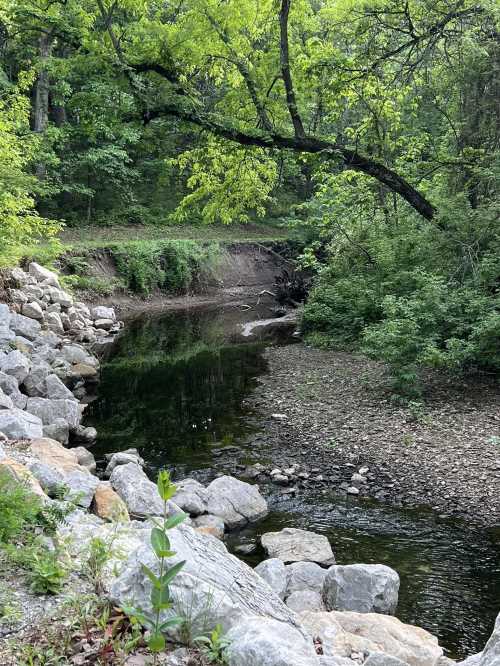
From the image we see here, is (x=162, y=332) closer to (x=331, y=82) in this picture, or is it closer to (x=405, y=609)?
(x=331, y=82)

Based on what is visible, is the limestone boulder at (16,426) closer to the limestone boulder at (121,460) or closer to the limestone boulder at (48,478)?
the limestone boulder at (121,460)

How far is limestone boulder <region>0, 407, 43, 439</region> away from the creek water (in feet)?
4.63

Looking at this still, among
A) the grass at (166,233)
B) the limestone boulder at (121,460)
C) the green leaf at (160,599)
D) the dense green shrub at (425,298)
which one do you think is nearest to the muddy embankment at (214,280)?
the grass at (166,233)

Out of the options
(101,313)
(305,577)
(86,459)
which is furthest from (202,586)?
(101,313)

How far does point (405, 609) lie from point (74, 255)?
21.8m

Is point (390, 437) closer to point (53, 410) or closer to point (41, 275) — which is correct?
point (53, 410)

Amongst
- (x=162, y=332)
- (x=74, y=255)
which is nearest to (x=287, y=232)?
(x=74, y=255)

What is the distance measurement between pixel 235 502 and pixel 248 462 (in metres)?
1.75

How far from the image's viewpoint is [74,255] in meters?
24.8

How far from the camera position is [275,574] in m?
5.47

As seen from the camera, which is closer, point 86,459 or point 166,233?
point 86,459

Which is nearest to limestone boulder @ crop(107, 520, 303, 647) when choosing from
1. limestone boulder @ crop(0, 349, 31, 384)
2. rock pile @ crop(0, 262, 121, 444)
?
rock pile @ crop(0, 262, 121, 444)

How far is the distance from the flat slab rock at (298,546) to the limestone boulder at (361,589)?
2.58 feet

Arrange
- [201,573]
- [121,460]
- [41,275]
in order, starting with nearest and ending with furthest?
1. [201,573]
2. [121,460]
3. [41,275]
